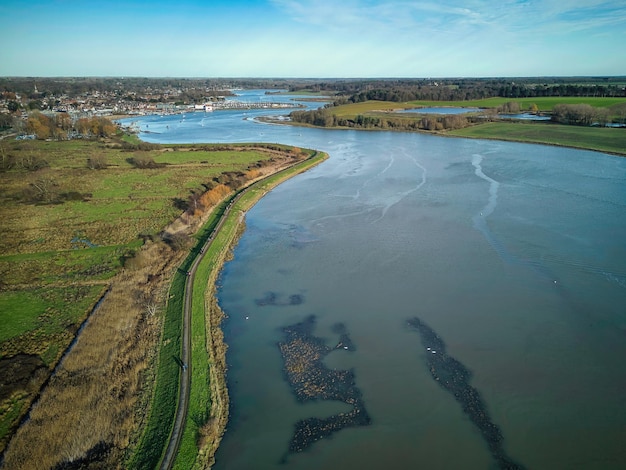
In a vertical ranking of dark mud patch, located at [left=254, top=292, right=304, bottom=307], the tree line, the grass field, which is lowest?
dark mud patch, located at [left=254, top=292, right=304, bottom=307]

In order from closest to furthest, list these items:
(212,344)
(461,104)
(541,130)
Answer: (212,344), (541,130), (461,104)

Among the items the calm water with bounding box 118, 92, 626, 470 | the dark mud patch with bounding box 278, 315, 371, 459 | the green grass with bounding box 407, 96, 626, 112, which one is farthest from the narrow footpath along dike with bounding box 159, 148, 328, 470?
the green grass with bounding box 407, 96, 626, 112

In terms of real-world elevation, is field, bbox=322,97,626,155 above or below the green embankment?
above

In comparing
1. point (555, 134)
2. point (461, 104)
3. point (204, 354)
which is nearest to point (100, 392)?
point (204, 354)

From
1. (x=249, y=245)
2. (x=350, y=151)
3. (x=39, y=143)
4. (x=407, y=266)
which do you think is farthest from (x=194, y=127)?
(x=407, y=266)

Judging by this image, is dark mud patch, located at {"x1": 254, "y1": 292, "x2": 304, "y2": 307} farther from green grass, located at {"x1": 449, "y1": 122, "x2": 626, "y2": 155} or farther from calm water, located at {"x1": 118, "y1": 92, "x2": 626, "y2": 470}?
green grass, located at {"x1": 449, "y1": 122, "x2": 626, "y2": 155}

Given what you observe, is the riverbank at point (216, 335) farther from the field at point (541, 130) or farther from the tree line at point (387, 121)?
the tree line at point (387, 121)

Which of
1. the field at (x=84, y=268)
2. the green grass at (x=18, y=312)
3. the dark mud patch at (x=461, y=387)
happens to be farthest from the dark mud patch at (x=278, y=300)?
the green grass at (x=18, y=312)

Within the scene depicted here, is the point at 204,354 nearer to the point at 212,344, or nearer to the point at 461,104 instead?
the point at 212,344
